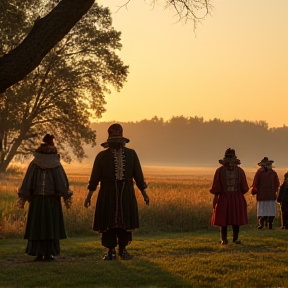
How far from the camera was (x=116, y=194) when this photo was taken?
11680 mm

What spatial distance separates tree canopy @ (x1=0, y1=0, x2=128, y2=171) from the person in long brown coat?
31.1m

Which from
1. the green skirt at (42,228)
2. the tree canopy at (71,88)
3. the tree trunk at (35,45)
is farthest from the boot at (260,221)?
the tree canopy at (71,88)

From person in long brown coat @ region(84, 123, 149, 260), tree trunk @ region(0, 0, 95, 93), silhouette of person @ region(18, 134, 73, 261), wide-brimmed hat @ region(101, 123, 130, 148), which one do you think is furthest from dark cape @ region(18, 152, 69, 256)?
tree trunk @ region(0, 0, 95, 93)

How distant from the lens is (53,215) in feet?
39.0

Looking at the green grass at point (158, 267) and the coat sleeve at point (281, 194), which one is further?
the coat sleeve at point (281, 194)

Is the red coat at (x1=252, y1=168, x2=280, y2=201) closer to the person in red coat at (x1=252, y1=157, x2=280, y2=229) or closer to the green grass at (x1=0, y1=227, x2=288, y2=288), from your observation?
the person in red coat at (x1=252, y1=157, x2=280, y2=229)

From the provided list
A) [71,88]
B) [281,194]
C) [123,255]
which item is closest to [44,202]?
[123,255]

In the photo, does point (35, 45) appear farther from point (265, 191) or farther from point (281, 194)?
point (281, 194)

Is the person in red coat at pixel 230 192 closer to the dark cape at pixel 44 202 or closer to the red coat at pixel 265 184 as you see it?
the dark cape at pixel 44 202

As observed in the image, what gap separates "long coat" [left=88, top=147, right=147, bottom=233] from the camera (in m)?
11.6

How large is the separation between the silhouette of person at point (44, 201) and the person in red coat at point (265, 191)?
8865 millimetres

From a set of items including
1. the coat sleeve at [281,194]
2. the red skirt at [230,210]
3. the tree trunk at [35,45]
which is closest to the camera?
the tree trunk at [35,45]

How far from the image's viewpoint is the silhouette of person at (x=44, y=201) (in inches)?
463

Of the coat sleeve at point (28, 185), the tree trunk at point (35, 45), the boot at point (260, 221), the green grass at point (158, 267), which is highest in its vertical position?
the tree trunk at point (35, 45)
